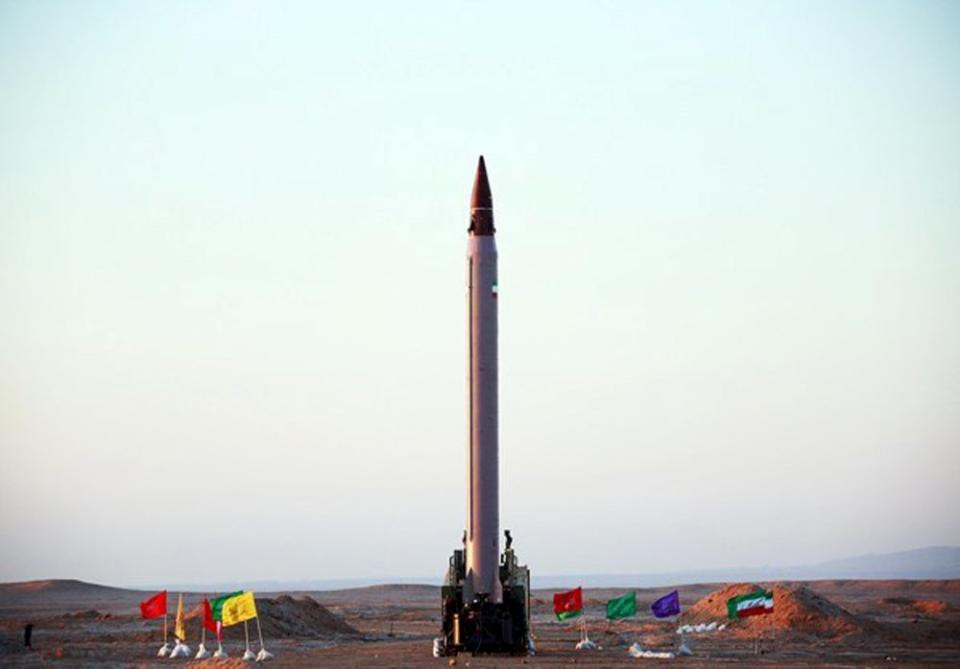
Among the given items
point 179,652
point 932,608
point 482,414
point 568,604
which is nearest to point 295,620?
point 179,652

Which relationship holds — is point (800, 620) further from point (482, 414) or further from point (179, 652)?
point (179, 652)

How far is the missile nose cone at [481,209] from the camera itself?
48750 mm

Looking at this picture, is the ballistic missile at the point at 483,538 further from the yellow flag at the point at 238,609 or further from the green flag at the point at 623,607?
the yellow flag at the point at 238,609

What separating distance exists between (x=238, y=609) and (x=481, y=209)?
1378 cm

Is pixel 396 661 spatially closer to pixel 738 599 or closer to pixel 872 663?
pixel 738 599

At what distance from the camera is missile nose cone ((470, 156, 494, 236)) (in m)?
48.8

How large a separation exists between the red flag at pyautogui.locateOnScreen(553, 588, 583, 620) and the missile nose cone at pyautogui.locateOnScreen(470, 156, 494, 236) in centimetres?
1152

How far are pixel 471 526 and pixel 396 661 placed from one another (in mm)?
4426

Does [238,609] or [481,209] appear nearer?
[238,609]

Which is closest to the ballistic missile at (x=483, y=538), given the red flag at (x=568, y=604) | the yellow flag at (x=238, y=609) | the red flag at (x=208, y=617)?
the red flag at (x=568, y=604)

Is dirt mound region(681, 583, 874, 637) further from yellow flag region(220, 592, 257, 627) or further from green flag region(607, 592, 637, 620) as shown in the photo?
yellow flag region(220, 592, 257, 627)

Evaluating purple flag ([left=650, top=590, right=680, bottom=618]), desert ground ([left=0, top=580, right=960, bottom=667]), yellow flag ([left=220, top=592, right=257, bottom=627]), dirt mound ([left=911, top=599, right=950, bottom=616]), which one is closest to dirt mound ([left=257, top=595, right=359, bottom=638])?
desert ground ([left=0, top=580, right=960, bottom=667])

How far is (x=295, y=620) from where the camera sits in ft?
216

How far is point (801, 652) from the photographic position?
5034 centimetres
